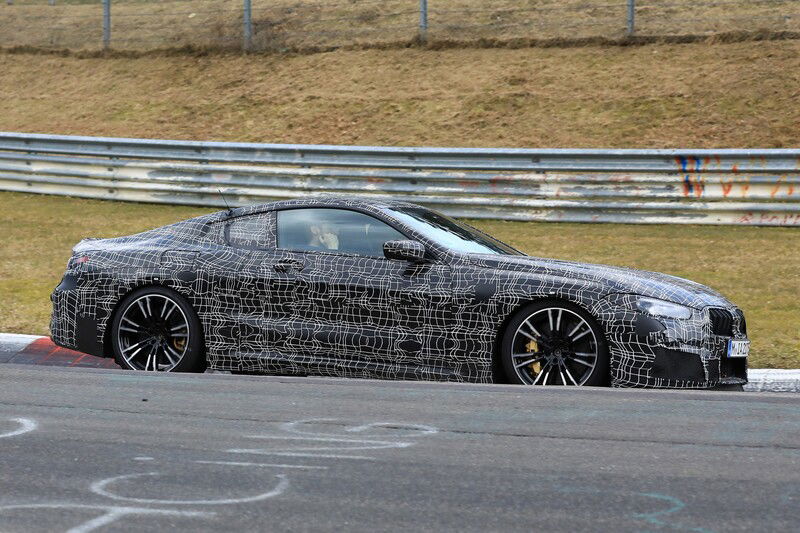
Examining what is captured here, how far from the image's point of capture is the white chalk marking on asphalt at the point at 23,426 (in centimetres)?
632

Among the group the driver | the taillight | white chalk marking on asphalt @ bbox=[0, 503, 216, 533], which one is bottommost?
white chalk marking on asphalt @ bbox=[0, 503, 216, 533]

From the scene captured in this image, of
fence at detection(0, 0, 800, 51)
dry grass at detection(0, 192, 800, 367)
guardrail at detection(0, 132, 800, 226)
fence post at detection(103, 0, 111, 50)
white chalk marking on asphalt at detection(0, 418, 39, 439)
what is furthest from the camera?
fence post at detection(103, 0, 111, 50)

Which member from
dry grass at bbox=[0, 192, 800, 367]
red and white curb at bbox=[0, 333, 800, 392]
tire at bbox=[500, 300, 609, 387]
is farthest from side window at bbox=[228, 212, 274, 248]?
dry grass at bbox=[0, 192, 800, 367]

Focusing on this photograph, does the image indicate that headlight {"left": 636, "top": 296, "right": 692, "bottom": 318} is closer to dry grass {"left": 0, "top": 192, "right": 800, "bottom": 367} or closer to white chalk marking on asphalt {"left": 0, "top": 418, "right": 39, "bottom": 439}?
dry grass {"left": 0, "top": 192, "right": 800, "bottom": 367}

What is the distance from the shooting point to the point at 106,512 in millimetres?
4824

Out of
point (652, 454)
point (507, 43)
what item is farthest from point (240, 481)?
point (507, 43)

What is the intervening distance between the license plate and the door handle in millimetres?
2797

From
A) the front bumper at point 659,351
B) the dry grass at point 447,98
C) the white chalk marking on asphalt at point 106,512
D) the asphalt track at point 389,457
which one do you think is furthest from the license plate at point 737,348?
the dry grass at point 447,98

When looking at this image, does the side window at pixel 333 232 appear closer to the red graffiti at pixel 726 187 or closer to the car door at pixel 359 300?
the car door at pixel 359 300

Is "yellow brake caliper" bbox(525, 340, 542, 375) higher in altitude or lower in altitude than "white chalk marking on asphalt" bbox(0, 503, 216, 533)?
higher

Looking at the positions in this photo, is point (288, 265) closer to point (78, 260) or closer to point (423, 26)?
point (78, 260)

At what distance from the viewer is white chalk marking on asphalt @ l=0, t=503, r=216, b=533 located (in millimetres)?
4645

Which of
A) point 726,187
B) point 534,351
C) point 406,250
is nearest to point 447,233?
point 406,250

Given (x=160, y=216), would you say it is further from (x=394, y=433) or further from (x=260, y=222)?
(x=394, y=433)
